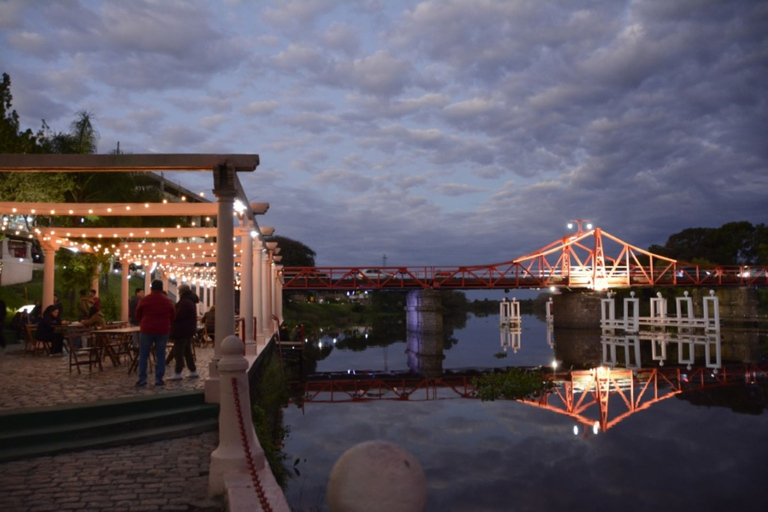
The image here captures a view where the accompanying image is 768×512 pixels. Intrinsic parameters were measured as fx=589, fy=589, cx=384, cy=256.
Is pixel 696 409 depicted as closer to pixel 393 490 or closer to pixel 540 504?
pixel 540 504

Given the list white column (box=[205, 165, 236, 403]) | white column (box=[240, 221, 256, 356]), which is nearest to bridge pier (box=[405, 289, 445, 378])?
white column (box=[240, 221, 256, 356])

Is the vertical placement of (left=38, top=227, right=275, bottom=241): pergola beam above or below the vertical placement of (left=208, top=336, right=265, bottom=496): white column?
above

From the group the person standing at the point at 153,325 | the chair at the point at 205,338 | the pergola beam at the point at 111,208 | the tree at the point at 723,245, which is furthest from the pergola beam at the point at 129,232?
the tree at the point at 723,245

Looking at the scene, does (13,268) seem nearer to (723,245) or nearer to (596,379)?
(596,379)

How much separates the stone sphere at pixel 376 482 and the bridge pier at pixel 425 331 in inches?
717

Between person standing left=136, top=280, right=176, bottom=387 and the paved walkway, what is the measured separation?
529 mm

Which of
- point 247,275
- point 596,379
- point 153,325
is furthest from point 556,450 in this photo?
point 596,379

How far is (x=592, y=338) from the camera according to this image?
105ft

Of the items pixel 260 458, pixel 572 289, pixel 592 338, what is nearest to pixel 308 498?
pixel 260 458

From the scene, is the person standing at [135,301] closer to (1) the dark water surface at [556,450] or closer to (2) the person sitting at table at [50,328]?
(2) the person sitting at table at [50,328]

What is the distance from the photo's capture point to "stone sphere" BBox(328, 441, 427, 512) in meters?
2.02

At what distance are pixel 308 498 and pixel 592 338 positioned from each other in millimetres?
28249

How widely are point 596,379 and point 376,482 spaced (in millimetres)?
15712

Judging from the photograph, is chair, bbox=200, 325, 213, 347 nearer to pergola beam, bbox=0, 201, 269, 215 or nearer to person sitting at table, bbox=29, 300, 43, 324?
person sitting at table, bbox=29, 300, 43, 324
